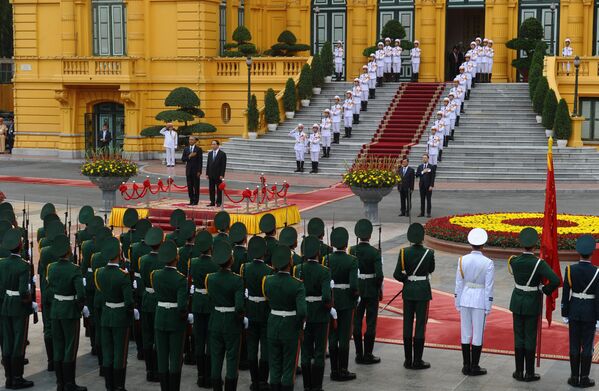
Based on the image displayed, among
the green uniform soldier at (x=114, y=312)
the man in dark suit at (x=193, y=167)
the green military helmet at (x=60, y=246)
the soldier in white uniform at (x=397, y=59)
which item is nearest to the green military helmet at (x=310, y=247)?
the green uniform soldier at (x=114, y=312)

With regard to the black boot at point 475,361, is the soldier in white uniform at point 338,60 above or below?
above

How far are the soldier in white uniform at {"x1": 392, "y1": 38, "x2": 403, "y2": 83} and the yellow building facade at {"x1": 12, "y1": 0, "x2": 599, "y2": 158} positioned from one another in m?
2.87

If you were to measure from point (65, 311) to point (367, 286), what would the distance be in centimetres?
409

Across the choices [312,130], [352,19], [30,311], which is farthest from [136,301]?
[352,19]

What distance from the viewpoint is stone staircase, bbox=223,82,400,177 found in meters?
39.9

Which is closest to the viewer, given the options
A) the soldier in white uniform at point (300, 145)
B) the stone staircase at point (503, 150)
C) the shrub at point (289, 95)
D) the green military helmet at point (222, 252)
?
the green military helmet at point (222, 252)

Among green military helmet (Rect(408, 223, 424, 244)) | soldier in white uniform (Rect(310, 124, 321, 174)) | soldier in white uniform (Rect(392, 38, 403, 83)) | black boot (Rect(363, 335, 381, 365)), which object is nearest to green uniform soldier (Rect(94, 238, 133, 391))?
black boot (Rect(363, 335, 381, 365))

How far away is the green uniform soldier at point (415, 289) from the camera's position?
1507cm

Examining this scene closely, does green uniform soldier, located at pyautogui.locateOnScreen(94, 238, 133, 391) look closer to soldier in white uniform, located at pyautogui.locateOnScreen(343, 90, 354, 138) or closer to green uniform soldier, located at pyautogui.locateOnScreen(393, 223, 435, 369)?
green uniform soldier, located at pyautogui.locateOnScreen(393, 223, 435, 369)

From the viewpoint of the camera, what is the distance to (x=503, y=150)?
38.3m

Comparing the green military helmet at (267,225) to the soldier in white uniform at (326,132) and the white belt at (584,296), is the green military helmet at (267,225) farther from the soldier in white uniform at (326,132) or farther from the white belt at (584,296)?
the soldier in white uniform at (326,132)

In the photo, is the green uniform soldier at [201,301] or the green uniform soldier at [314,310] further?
the green uniform soldier at [201,301]

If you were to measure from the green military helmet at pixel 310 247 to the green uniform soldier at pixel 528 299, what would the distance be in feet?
8.80

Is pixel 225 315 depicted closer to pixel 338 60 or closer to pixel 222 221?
pixel 222 221
